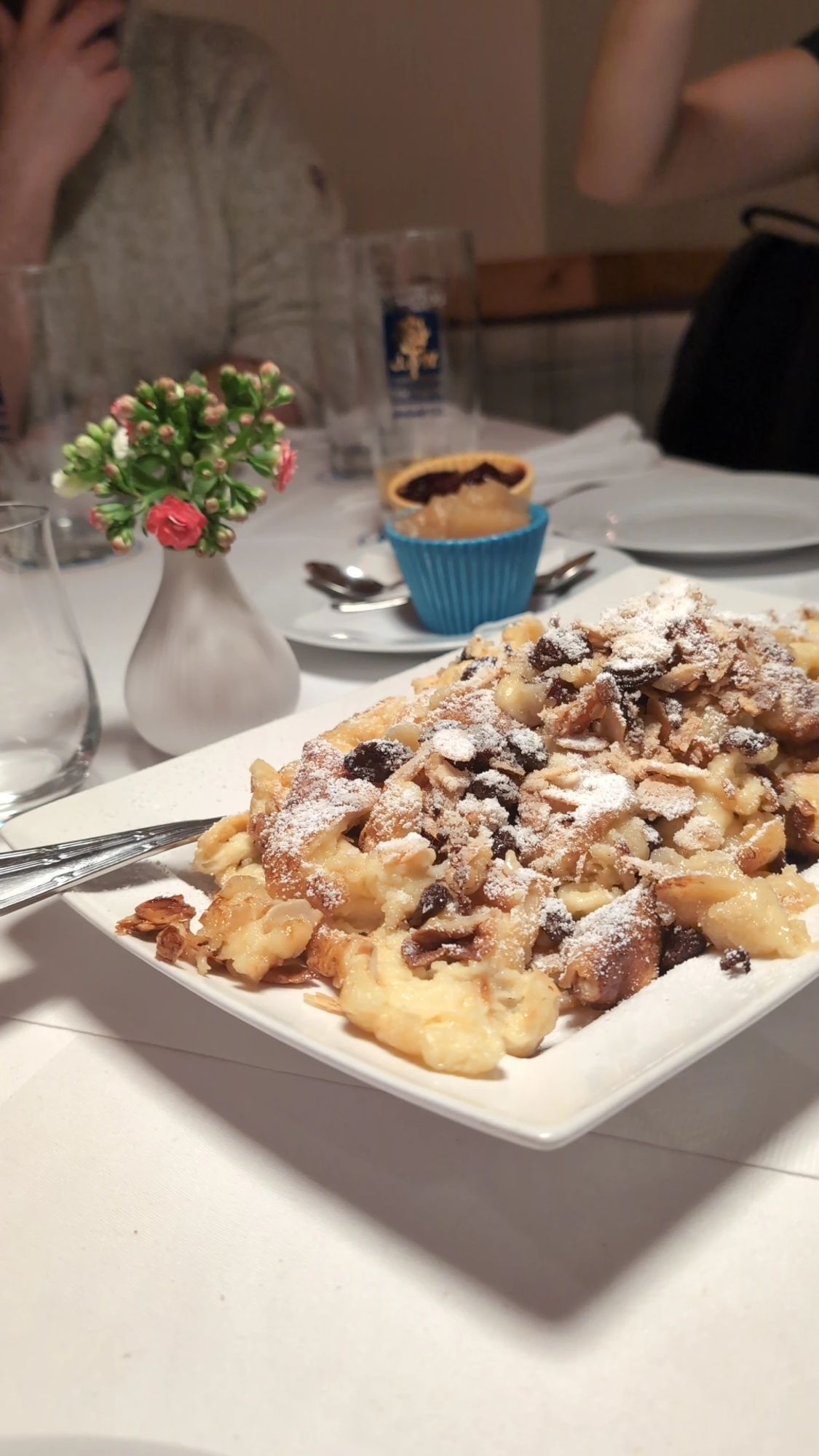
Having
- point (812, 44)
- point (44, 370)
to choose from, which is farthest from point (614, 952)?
point (812, 44)

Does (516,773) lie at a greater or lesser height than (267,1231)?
greater

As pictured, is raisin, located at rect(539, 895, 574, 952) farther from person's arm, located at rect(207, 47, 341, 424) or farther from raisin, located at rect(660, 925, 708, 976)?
person's arm, located at rect(207, 47, 341, 424)

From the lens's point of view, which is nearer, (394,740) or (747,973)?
(747,973)

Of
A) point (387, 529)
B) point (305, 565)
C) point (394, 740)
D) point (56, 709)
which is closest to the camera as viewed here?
point (394, 740)

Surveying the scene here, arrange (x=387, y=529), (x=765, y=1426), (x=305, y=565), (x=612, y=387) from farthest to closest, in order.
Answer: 1. (x=612, y=387)
2. (x=305, y=565)
3. (x=387, y=529)
4. (x=765, y=1426)

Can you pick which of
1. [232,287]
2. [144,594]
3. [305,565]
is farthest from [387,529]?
[232,287]

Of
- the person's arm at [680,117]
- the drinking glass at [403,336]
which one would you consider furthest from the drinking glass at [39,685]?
the person's arm at [680,117]

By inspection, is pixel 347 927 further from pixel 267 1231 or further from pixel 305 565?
pixel 305 565
